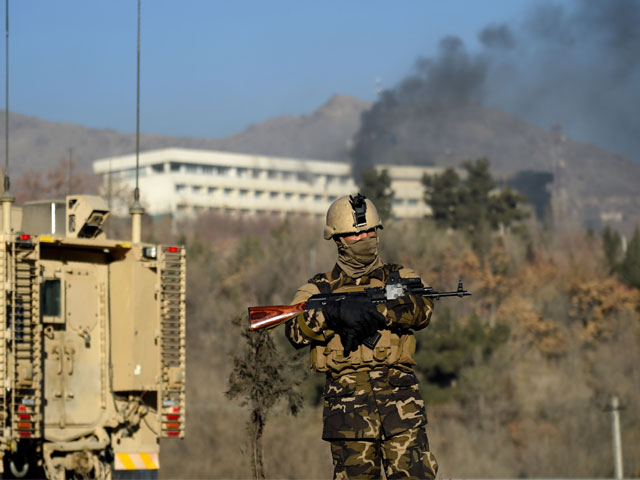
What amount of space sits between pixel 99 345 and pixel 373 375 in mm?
5743

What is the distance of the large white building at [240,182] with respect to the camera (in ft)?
283

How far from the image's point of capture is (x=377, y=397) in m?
7.68

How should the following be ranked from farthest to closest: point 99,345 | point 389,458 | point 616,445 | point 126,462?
point 616,445 < point 99,345 < point 126,462 < point 389,458

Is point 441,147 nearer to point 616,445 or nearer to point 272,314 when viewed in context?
point 616,445

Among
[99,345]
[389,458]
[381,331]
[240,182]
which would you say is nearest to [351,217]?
[381,331]

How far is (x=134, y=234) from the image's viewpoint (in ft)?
43.6

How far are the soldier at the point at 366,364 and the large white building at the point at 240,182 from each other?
74.6 metres

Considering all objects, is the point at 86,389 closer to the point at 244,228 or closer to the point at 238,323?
the point at 238,323

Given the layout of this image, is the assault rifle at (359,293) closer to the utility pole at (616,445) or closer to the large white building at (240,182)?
the utility pole at (616,445)

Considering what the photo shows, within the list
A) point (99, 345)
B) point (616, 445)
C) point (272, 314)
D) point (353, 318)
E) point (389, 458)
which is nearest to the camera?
point (353, 318)

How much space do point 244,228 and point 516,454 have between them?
42.2 meters

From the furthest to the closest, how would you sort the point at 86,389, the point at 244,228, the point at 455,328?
the point at 244,228, the point at 455,328, the point at 86,389

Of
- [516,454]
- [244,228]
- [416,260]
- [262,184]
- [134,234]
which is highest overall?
[262,184]

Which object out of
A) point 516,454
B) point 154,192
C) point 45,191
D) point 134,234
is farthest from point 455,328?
point 154,192
